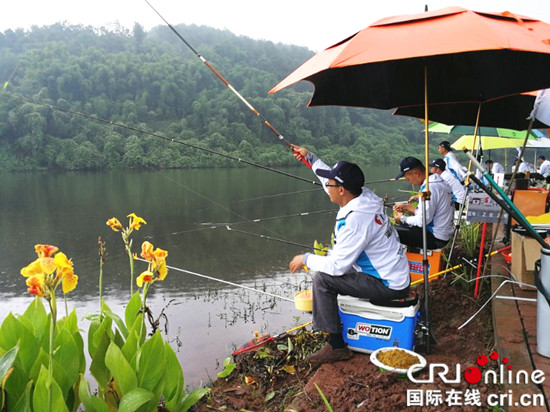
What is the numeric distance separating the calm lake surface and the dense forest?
1187 cm

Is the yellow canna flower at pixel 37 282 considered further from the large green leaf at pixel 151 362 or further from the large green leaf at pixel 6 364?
the large green leaf at pixel 151 362

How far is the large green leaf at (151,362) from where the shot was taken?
2.11 m

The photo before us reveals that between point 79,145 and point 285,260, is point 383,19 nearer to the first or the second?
point 285,260

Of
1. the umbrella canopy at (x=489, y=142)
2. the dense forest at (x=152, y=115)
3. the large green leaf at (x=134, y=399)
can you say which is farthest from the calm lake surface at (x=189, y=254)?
the dense forest at (x=152, y=115)

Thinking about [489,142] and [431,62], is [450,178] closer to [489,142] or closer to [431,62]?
[489,142]

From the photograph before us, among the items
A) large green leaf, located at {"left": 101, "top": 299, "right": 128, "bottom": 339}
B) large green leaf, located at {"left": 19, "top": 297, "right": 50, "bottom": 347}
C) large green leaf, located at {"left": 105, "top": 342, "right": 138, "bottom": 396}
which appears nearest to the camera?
large green leaf, located at {"left": 105, "top": 342, "right": 138, "bottom": 396}

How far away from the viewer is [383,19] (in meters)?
2.57

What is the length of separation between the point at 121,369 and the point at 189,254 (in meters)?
7.83

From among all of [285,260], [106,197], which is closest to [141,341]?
[285,260]

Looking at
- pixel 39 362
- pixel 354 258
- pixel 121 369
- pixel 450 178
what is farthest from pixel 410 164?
Result: pixel 39 362

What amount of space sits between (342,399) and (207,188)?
2085 centimetres

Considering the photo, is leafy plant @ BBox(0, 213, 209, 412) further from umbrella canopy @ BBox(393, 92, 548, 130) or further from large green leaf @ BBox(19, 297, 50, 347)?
umbrella canopy @ BBox(393, 92, 548, 130)

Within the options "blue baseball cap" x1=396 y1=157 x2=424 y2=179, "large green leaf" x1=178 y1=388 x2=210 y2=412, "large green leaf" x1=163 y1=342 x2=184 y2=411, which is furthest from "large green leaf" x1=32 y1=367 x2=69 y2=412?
"blue baseball cap" x1=396 y1=157 x2=424 y2=179

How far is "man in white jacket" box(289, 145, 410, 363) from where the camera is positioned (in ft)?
8.60
